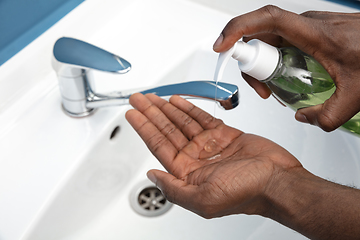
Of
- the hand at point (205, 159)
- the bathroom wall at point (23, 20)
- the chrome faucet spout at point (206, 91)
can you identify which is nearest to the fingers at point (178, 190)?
the hand at point (205, 159)

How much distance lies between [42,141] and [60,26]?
22cm

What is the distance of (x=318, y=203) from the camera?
1.28 feet

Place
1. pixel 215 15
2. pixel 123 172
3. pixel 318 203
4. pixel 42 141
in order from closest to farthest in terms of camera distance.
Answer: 1. pixel 318 203
2. pixel 42 141
3. pixel 123 172
4. pixel 215 15

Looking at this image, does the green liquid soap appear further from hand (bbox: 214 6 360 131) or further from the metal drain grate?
the metal drain grate

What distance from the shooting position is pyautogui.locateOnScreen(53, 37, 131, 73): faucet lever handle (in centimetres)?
44

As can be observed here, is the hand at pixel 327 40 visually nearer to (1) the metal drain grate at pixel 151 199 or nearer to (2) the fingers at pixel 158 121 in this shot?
(2) the fingers at pixel 158 121

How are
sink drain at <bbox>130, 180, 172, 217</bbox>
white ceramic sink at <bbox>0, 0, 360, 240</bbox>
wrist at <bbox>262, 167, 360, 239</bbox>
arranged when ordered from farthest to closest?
sink drain at <bbox>130, 180, 172, 217</bbox>
white ceramic sink at <bbox>0, 0, 360, 240</bbox>
wrist at <bbox>262, 167, 360, 239</bbox>

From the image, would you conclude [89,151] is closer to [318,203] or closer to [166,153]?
[166,153]

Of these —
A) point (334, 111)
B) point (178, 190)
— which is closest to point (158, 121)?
point (178, 190)

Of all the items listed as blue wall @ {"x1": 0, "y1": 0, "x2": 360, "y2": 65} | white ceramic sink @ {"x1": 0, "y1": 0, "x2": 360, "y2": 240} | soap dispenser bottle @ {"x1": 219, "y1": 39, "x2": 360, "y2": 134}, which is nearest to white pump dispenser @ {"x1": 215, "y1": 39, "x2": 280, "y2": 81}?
soap dispenser bottle @ {"x1": 219, "y1": 39, "x2": 360, "y2": 134}

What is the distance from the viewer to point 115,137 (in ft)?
1.91

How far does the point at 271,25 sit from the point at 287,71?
0.06 meters

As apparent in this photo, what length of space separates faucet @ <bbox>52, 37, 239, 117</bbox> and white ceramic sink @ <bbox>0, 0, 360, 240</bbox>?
0.13ft

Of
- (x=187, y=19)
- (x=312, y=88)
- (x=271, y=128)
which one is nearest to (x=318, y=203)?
(x=312, y=88)
